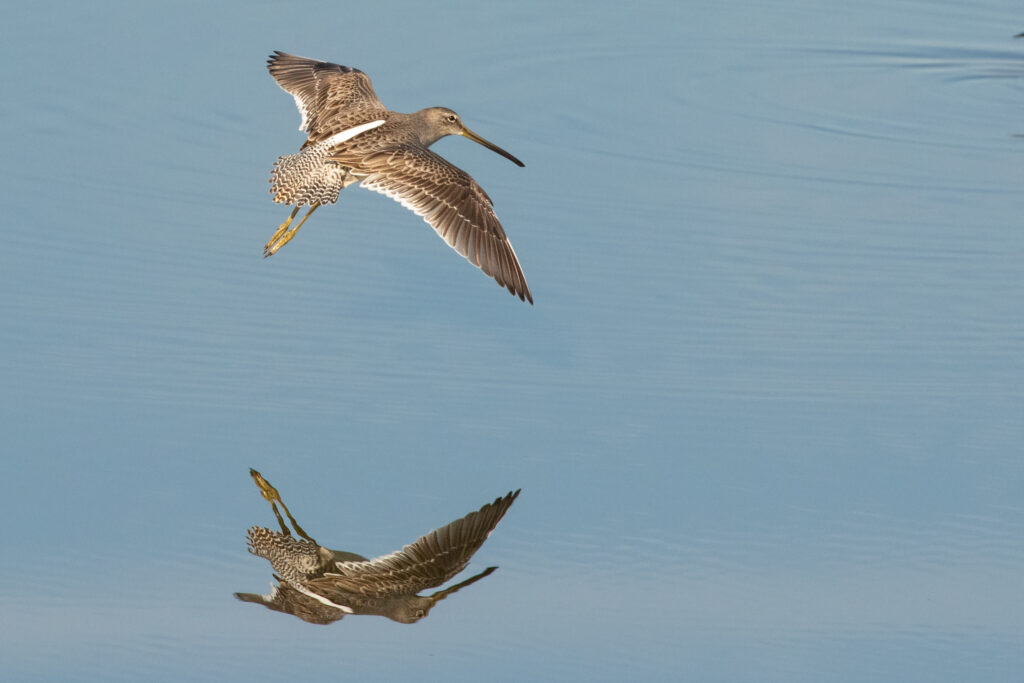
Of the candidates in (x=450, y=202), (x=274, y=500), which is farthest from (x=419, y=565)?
(x=450, y=202)

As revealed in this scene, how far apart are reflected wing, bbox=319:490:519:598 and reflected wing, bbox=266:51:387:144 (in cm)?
349

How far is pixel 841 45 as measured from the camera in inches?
499

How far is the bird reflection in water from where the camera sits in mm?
5828

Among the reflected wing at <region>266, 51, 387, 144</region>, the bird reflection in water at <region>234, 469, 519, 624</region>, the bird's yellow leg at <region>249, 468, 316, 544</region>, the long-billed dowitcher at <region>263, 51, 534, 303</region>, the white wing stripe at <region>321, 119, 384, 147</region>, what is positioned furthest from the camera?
the reflected wing at <region>266, 51, 387, 144</region>

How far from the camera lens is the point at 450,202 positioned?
8.35 metres

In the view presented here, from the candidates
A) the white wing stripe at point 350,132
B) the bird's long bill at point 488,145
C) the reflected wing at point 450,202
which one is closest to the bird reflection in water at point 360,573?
the reflected wing at point 450,202

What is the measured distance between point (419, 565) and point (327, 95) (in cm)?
429

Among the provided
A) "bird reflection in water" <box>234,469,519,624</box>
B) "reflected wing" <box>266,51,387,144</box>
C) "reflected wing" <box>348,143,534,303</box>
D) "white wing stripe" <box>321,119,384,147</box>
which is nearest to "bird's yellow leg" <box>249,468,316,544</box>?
"bird reflection in water" <box>234,469,519,624</box>

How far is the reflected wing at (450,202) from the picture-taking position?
804 cm

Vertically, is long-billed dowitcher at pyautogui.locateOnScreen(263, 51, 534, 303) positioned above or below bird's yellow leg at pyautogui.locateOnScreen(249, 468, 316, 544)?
above

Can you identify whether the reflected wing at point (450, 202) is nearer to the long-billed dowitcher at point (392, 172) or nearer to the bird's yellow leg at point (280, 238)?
the long-billed dowitcher at point (392, 172)

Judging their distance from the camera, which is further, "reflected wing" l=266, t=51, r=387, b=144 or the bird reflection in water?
"reflected wing" l=266, t=51, r=387, b=144

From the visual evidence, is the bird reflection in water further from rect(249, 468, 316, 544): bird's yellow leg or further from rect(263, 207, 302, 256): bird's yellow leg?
rect(263, 207, 302, 256): bird's yellow leg

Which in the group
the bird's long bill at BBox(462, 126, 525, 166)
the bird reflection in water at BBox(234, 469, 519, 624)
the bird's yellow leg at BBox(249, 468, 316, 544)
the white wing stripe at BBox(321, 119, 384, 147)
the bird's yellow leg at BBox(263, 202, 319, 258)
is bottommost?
the bird reflection in water at BBox(234, 469, 519, 624)
